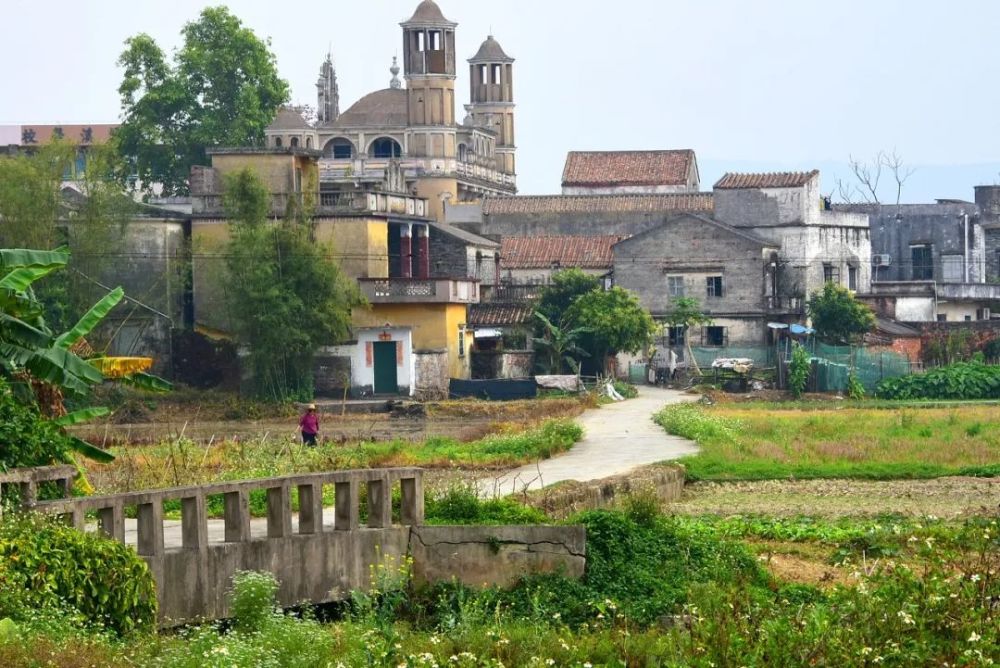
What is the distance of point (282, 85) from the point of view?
280ft

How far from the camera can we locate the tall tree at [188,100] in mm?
80188

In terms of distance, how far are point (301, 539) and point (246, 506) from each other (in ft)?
2.64

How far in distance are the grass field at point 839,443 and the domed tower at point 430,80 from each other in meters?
47.6

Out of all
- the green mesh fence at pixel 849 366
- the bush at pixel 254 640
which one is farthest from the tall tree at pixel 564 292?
the bush at pixel 254 640

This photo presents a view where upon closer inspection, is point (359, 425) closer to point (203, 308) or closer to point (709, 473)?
point (203, 308)

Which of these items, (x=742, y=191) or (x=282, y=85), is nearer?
(x=742, y=191)

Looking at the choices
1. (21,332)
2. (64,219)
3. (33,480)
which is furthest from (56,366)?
(64,219)

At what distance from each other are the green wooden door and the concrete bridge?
105ft

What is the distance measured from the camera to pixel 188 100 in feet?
265

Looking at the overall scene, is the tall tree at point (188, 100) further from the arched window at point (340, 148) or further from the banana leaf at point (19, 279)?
the banana leaf at point (19, 279)

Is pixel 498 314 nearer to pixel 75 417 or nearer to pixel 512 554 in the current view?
pixel 75 417

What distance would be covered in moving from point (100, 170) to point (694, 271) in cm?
1910

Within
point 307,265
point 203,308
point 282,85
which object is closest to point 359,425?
point 307,265

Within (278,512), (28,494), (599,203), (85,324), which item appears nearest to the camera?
(28,494)
